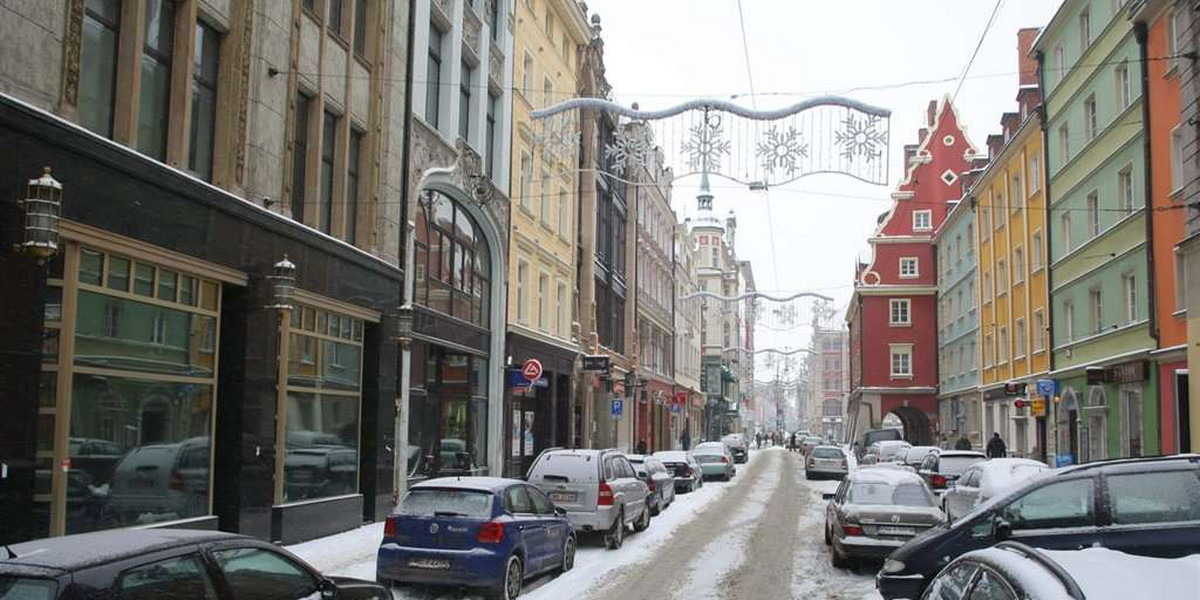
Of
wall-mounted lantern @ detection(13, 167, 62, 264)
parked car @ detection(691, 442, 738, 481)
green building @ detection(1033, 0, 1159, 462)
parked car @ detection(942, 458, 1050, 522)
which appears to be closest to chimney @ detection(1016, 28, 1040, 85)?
green building @ detection(1033, 0, 1159, 462)

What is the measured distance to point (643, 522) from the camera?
20.2m

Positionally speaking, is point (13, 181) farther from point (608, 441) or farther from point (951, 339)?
point (951, 339)

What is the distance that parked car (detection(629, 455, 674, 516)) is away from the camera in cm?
2244

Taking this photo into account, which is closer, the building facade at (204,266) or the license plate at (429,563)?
the building facade at (204,266)

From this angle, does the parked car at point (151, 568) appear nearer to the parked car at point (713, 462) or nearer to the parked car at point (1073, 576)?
the parked car at point (1073, 576)

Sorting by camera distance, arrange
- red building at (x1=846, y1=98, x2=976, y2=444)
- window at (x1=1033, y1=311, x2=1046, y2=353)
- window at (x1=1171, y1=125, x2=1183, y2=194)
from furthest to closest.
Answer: red building at (x1=846, y1=98, x2=976, y2=444) → window at (x1=1033, y1=311, x2=1046, y2=353) → window at (x1=1171, y1=125, x2=1183, y2=194)

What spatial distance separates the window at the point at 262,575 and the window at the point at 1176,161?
22693mm

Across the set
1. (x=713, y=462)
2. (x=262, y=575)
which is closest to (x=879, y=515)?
(x=262, y=575)

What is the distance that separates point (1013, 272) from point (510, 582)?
32196 mm

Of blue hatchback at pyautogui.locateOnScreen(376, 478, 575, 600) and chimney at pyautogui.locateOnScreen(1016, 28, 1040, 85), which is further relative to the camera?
chimney at pyautogui.locateOnScreen(1016, 28, 1040, 85)

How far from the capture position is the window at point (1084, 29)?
98.0 feet

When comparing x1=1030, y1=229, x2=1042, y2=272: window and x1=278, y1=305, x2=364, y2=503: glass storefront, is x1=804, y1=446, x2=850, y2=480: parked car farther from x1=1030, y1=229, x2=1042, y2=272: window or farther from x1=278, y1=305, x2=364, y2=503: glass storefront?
x1=278, y1=305, x2=364, y2=503: glass storefront

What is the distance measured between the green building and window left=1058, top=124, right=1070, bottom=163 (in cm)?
4

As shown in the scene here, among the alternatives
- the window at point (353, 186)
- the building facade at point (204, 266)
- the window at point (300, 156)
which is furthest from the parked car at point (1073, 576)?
the window at point (353, 186)
